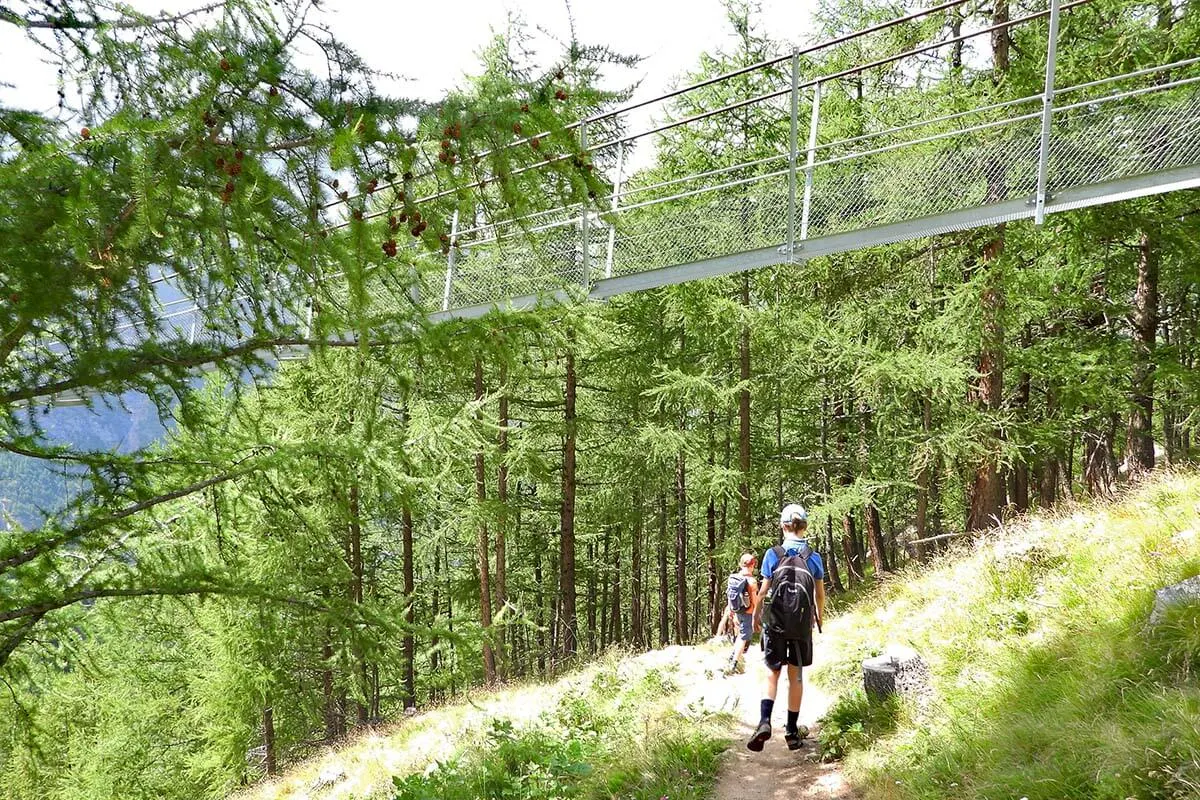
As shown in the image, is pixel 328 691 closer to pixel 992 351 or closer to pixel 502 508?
pixel 502 508

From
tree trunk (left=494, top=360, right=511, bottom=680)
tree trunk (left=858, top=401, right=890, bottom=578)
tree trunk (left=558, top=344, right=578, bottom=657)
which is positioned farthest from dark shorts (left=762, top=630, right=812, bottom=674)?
tree trunk (left=558, top=344, right=578, bottom=657)

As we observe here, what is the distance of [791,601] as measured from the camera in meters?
5.29

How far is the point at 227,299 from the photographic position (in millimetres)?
3654

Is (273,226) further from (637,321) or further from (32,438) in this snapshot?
(637,321)

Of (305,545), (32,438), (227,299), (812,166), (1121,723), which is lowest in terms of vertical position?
(1121,723)

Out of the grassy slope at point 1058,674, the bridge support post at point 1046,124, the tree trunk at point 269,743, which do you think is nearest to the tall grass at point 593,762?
the grassy slope at point 1058,674

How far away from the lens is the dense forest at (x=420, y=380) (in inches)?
113

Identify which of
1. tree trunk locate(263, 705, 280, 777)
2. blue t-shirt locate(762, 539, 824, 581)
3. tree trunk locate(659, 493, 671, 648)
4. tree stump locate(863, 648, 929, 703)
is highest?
blue t-shirt locate(762, 539, 824, 581)

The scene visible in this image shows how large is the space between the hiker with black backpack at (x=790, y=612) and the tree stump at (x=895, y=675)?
528 mm

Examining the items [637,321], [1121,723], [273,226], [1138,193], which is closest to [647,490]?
[637,321]

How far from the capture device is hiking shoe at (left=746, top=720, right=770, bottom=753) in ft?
17.7

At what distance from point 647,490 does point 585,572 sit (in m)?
5.57

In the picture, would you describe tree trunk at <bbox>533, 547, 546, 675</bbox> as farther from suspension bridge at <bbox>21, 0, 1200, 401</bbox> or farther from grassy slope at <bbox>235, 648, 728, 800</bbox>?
suspension bridge at <bbox>21, 0, 1200, 401</bbox>

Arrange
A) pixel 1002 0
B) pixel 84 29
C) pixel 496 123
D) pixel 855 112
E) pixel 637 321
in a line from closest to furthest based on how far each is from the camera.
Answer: pixel 84 29, pixel 496 123, pixel 1002 0, pixel 855 112, pixel 637 321
